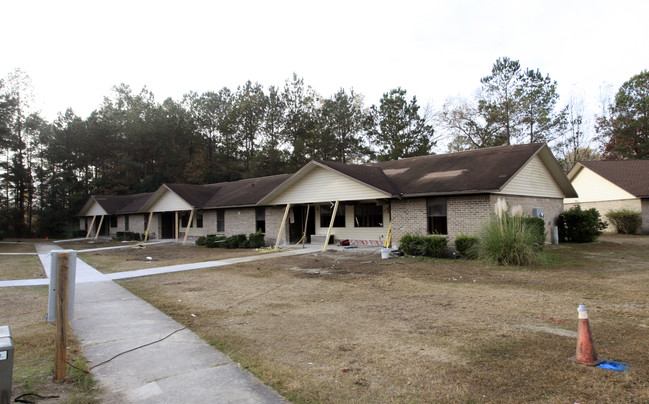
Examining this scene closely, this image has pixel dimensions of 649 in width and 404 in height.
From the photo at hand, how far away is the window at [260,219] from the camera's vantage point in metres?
23.8

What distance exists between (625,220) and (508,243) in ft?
62.4

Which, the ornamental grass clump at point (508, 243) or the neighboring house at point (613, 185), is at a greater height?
the neighboring house at point (613, 185)

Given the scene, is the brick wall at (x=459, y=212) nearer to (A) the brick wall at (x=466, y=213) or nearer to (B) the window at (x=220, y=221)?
(A) the brick wall at (x=466, y=213)

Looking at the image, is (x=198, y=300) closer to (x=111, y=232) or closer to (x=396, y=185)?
(x=396, y=185)

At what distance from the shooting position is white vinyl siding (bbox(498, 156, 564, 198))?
1684cm

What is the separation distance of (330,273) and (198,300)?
183 inches

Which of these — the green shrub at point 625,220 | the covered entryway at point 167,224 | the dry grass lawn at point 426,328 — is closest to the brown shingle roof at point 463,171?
the dry grass lawn at point 426,328

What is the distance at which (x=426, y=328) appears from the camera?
597 cm

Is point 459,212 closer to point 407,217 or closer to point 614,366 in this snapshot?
point 407,217

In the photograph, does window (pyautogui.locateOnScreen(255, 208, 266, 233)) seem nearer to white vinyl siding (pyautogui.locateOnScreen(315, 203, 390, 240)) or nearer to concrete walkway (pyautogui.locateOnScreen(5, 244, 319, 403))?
white vinyl siding (pyautogui.locateOnScreen(315, 203, 390, 240))

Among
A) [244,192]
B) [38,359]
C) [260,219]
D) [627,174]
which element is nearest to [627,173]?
[627,174]

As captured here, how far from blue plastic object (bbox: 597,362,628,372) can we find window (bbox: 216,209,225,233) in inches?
962

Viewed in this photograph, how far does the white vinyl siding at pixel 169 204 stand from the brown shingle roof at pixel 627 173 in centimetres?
2830

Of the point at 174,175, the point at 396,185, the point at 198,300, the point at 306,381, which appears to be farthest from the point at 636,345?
the point at 174,175
